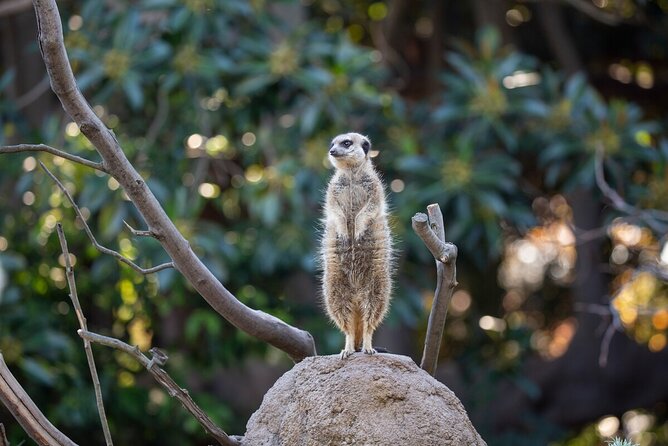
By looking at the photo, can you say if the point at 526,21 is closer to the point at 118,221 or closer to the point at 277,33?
the point at 277,33

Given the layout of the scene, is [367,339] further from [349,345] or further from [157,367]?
[157,367]

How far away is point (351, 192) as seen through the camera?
13.3ft

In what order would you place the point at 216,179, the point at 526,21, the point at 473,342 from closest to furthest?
the point at 216,179, the point at 473,342, the point at 526,21

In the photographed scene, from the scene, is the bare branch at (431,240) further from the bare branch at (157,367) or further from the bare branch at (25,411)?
the bare branch at (25,411)

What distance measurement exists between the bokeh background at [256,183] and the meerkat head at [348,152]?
303 centimetres

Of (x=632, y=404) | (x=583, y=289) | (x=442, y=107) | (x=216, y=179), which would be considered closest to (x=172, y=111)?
(x=216, y=179)

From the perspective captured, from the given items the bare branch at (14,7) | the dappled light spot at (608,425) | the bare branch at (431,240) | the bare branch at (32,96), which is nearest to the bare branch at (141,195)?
Result: the bare branch at (431,240)

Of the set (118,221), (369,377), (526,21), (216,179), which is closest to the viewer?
(369,377)

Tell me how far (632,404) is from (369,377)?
6.71 meters

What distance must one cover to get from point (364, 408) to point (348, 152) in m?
1.05

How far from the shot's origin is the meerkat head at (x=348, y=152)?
4191 millimetres

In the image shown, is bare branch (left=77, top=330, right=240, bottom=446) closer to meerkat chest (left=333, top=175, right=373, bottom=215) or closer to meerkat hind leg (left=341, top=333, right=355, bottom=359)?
meerkat hind leg (left=341, top=333, right=355, bottom=359)

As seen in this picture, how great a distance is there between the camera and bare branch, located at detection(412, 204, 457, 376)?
135 inches

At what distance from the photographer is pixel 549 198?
9711 millimetres
